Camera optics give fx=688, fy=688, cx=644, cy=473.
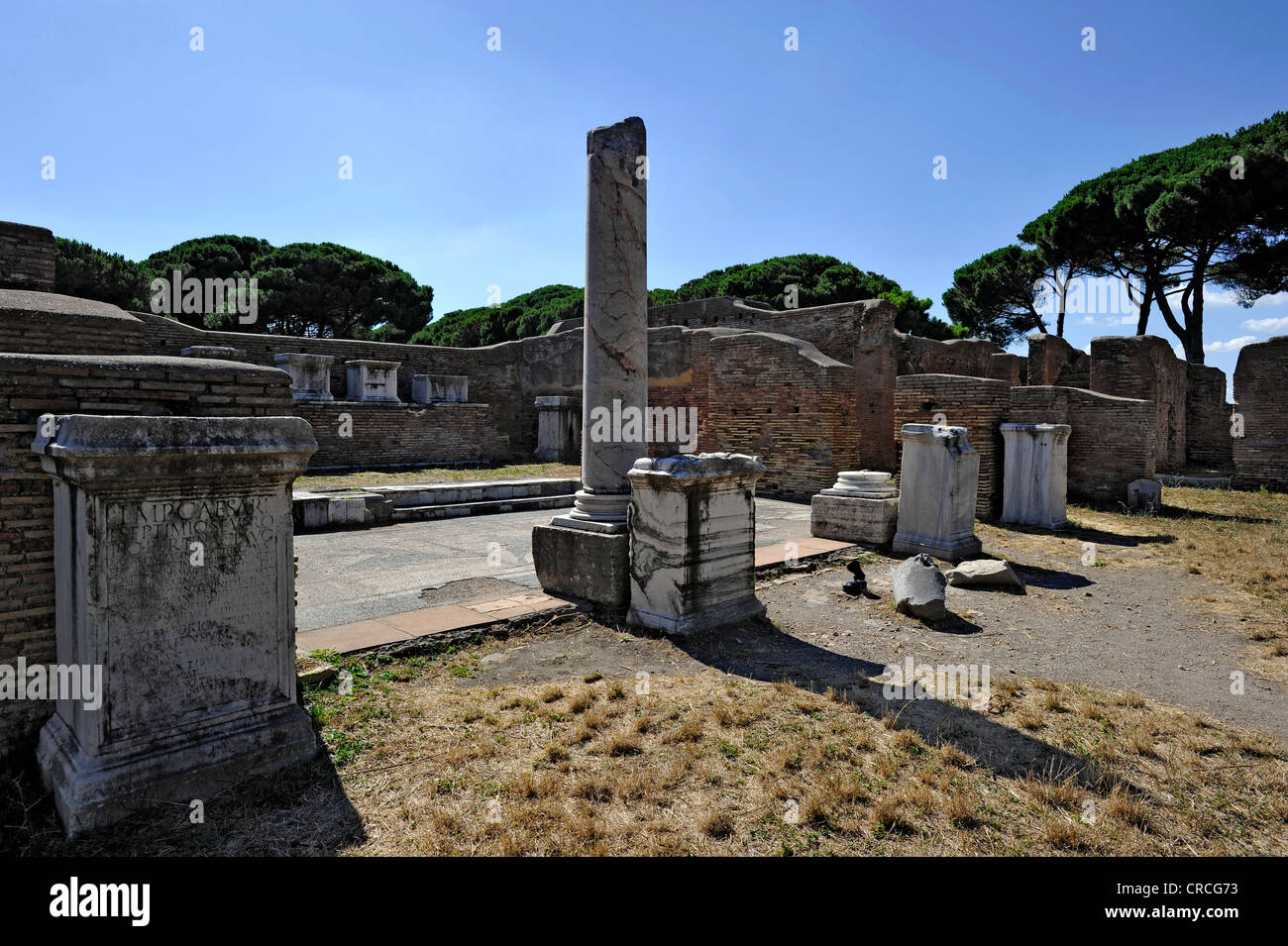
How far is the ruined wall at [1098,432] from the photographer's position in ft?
34.8

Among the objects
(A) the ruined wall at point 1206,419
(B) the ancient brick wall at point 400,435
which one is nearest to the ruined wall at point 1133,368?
(A) the ruined wall at point 1206,419

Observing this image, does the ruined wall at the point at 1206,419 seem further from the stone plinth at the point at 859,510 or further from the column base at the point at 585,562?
the column base at the point at 585,562

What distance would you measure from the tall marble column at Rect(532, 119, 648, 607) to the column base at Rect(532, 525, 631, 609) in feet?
0.04

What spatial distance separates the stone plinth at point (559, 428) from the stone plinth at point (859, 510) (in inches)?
433

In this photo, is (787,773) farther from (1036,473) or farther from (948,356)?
(948,356)

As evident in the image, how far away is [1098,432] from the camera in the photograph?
1113 centimetres

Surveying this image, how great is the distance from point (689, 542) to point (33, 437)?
341 cm

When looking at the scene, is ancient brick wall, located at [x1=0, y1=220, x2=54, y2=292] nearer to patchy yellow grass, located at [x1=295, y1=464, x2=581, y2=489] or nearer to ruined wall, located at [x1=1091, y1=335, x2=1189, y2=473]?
patchy yellow grass, located at [x1=295, y1=464, x2=581, y2=489]

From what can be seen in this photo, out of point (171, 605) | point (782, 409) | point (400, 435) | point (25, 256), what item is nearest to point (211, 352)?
point (400, 435)

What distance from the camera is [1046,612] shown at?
5.51 m

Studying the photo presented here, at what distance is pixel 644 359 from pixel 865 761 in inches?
137

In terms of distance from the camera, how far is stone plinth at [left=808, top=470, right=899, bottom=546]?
7918 mm

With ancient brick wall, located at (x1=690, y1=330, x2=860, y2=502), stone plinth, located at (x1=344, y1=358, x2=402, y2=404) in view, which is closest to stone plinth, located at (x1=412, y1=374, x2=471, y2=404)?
stone plinth, located at (x1=344, y1=358, x2=402, y2=404)
